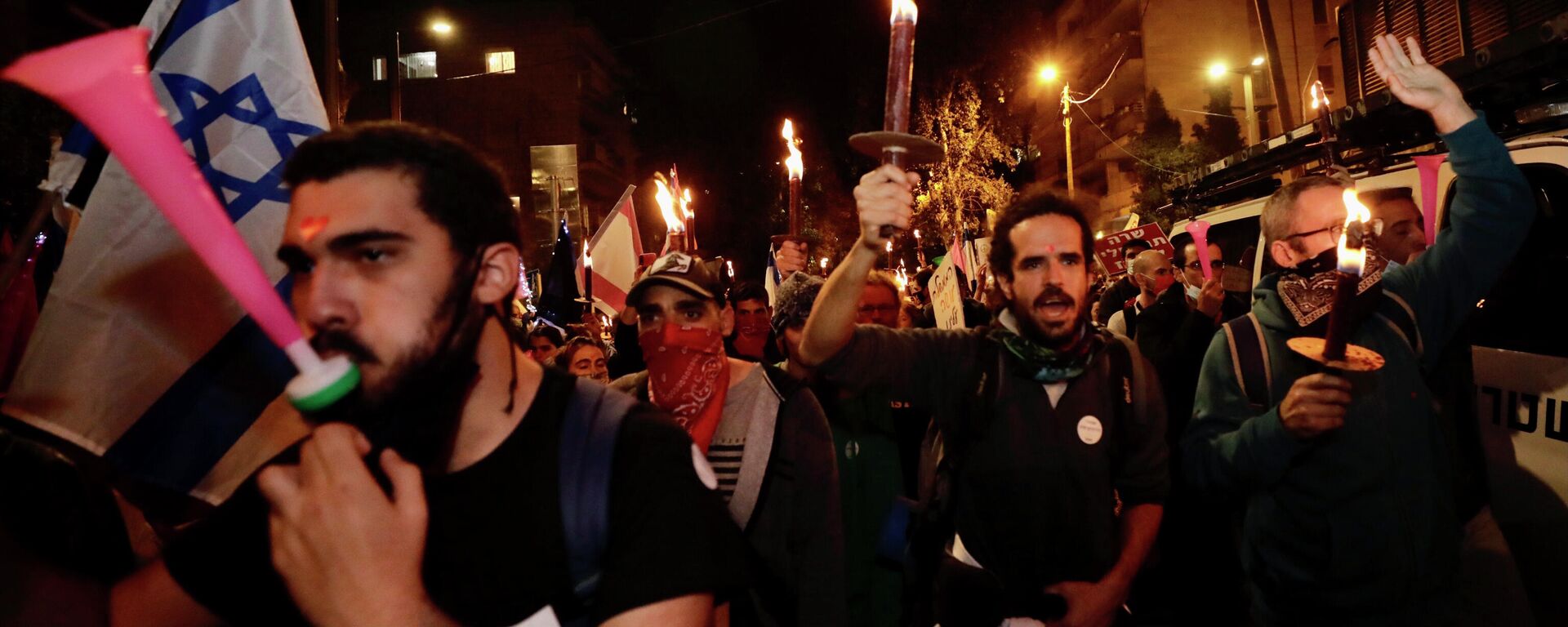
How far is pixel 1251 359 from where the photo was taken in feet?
9.53

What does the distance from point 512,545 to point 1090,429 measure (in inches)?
78.6

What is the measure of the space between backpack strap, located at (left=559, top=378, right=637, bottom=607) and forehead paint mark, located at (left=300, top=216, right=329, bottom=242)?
1.85 ft

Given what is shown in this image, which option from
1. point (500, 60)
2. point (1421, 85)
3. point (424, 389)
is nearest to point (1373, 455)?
point (1421, 85)

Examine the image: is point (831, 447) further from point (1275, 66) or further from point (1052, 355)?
point (1275, 66)

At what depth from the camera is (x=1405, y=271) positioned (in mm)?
3006

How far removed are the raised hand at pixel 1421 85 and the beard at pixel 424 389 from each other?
3.19m

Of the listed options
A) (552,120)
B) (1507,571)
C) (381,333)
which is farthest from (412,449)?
(552,120)

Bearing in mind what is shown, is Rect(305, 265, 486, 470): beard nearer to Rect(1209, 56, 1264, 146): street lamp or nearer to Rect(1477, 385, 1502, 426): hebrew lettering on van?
Rect(1477, 385, 1502, 426): hebrew lettering on van

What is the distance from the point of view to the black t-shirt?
4.74ft

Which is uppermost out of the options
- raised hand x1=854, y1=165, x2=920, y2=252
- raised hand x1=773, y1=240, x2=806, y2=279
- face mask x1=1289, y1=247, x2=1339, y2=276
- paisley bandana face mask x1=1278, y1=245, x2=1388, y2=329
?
raised hand x1=773, y1=240, x2=806, y2=279

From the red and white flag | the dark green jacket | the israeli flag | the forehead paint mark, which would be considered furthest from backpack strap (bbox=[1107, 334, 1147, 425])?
the red and white flag

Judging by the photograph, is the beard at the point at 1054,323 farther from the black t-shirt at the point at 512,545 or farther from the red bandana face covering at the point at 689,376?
the black t-shirt at the point at 512,545

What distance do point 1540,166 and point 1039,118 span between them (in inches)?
1862

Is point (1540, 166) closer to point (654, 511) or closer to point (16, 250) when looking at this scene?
point (654, 511)
